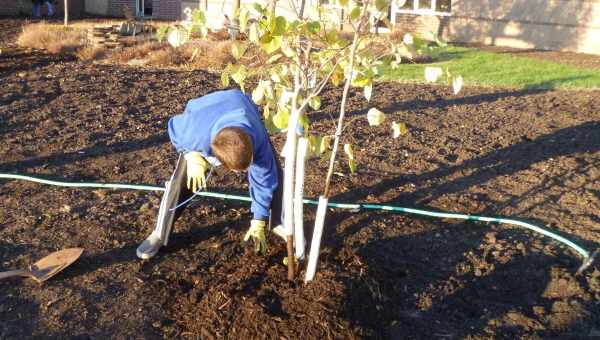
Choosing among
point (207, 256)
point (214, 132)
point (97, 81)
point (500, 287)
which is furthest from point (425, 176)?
point (97, 81)

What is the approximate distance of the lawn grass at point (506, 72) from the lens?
1001cm

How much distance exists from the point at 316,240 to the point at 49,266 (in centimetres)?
164

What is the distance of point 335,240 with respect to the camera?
4.25 meters

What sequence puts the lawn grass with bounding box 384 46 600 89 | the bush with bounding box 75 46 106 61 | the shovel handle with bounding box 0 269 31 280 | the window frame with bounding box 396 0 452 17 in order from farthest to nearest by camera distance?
the window frame with bounding box 396 0 452 17
the bush with bounding box 75 46 106 61
the lawn grass with bounding box 384 46 600 89
the shovel handle with bounding box 0 269 31 280

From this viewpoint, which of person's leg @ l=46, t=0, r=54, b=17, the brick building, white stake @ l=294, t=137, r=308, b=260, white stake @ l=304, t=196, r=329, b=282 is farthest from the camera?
person's leg @ l=46, t=0, r=54, b=17

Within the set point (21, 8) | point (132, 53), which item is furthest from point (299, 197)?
point (21, 8)

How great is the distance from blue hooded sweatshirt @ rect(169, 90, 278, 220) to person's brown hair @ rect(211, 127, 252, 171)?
100 millimetres

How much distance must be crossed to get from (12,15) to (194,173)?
61.9 ft

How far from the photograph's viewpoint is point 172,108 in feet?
25.0

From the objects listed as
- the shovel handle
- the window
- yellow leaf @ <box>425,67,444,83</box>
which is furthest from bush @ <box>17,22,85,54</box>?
yellow leaf @ <box>425,67,444,83</box>

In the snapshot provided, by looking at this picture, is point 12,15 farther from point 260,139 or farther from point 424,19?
point 260,139

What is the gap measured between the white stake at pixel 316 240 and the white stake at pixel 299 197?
12cm

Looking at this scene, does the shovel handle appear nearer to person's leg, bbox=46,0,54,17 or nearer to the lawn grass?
the lawn grass

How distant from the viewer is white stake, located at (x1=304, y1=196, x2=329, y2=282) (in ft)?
10.4
